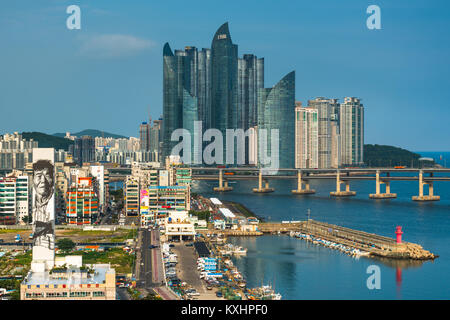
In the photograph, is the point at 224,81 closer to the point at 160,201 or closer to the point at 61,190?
the point at 61,190

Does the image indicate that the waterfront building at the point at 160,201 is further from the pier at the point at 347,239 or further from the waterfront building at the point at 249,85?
the waterfront building at the point at 249,85

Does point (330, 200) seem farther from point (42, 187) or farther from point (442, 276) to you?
point (42, 187)

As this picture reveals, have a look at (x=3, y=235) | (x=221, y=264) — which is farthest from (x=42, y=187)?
(x=3, y=235)

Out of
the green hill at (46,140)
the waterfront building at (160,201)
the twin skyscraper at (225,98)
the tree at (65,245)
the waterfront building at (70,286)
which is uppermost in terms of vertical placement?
the twin skyscraper at (225,98)

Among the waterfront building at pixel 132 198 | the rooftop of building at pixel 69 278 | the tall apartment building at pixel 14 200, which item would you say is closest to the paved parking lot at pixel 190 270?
the rooftop of building at pixel 69 278

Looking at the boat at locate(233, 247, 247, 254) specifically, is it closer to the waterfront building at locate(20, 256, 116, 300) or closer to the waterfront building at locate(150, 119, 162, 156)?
the waterfront building at locate(20, 256, 116, 300)
